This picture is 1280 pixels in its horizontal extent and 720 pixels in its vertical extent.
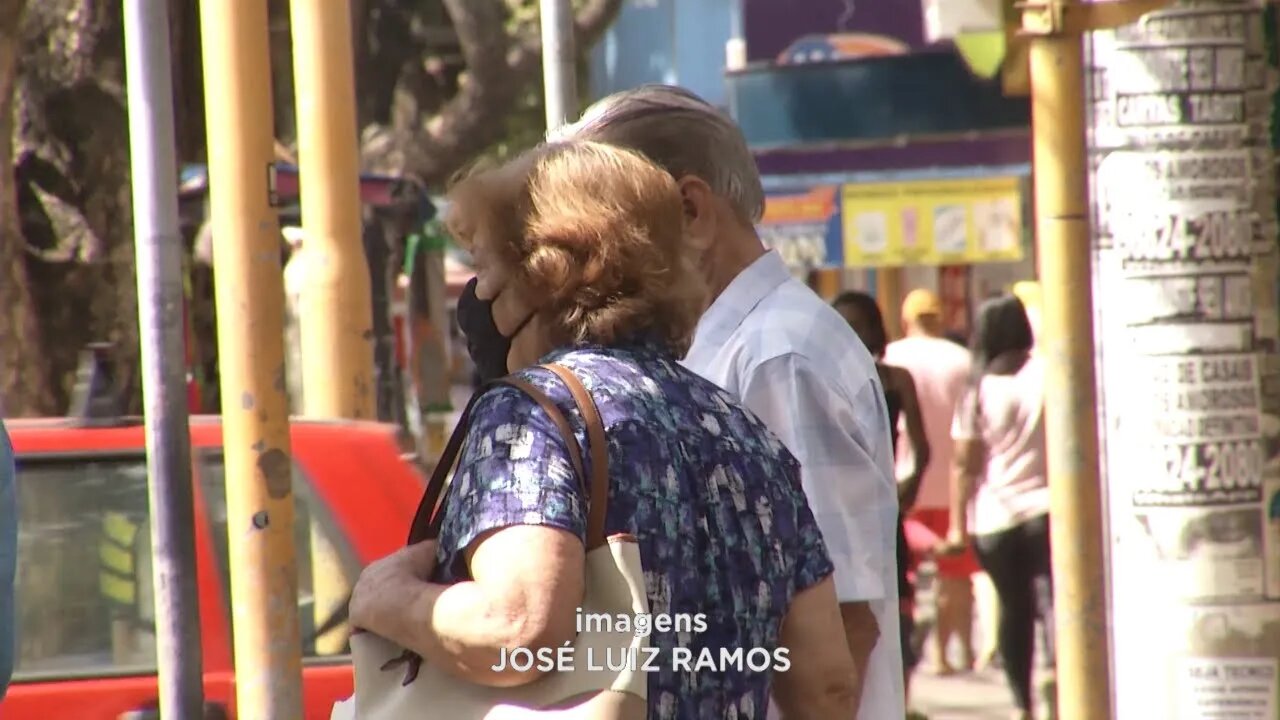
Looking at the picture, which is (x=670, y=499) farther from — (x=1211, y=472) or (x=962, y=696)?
(x=962, y=696)

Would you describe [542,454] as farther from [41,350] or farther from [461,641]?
[41,350]

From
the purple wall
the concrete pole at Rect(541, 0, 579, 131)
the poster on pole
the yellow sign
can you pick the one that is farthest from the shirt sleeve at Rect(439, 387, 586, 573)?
the purple wall

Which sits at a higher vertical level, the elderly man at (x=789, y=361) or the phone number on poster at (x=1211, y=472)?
the elderly man at (x=789, y=361)

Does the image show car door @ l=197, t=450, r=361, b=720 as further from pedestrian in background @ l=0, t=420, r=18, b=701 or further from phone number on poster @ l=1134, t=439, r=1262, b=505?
phone number on poster @ l=1134, t=439, r=1262, b=505

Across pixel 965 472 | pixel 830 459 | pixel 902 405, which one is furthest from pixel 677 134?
pixel 965 472

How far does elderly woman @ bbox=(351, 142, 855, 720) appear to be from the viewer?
1.91m

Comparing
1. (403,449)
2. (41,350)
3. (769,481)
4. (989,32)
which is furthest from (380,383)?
(769,481)

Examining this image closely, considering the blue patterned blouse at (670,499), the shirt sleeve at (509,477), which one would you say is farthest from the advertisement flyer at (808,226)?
the shirt sleeve at (509,477)

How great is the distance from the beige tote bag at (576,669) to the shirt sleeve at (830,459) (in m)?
0.59

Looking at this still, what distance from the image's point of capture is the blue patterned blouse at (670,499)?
1931mm

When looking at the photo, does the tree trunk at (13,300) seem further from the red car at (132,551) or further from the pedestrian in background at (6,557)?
the pedestrian in background at (6,557)

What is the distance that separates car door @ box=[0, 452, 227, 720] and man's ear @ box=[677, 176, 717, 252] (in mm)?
1838

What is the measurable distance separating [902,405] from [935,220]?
9269 mm

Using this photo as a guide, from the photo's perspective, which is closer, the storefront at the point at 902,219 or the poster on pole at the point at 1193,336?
the poster on pole at the point at 1193,336
